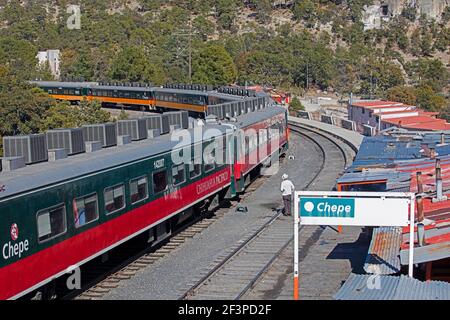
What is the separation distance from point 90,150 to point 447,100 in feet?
242

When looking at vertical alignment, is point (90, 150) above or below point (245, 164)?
above

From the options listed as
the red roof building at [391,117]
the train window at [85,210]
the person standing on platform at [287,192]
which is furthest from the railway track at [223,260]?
the red roof building at [391,117]

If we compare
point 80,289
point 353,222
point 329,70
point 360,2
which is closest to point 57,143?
point 80,289

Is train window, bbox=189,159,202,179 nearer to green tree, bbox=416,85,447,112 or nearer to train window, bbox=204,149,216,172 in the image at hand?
train window, bbox=204,149,216,172

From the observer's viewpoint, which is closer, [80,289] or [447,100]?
[80,289]

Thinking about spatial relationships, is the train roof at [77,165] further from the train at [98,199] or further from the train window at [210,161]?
the train window at [210,161]

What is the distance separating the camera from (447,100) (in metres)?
82.7

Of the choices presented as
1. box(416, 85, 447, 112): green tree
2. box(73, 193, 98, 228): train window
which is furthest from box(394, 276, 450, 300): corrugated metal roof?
box(416, 85, 447, 112): green tree

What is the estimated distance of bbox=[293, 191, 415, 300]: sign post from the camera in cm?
1028

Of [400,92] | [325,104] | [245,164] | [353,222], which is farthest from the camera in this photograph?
[325,104]

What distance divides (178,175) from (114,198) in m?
3.54

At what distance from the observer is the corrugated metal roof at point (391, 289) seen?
8.89m

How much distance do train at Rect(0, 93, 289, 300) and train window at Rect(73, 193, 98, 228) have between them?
17 mm
